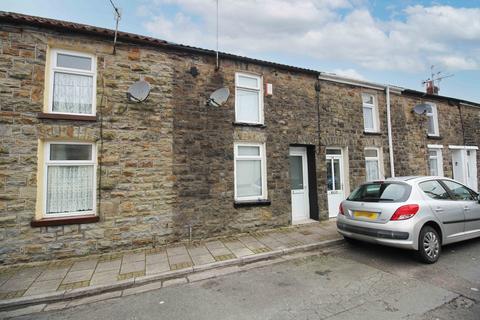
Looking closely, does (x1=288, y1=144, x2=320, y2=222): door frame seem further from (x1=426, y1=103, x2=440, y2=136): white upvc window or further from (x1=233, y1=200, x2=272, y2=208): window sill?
(x1=426, y1=103, x2=440, y2=136): white upvc window

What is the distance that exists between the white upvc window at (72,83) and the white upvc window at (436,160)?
12.9 meters

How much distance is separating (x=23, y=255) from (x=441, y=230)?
836 centimetres

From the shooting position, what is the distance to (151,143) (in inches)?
239

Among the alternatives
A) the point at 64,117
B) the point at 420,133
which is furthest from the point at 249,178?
the point at 420,133

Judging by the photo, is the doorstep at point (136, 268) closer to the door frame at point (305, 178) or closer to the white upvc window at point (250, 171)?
the white upvc window at point (250, 171)

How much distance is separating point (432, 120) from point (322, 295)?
38.0 feet

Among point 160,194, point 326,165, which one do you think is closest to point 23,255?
point 160,194

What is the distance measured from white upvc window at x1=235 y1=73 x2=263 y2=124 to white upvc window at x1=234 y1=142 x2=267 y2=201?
82 cm

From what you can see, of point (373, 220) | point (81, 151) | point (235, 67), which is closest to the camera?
point (373, 220)

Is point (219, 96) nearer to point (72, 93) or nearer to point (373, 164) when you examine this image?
point (72, 93)

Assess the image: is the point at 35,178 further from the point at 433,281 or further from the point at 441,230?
the point at 441,230

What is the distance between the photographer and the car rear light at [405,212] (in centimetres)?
456

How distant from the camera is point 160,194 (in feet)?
19.8

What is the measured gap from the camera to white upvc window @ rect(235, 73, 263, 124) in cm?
732
